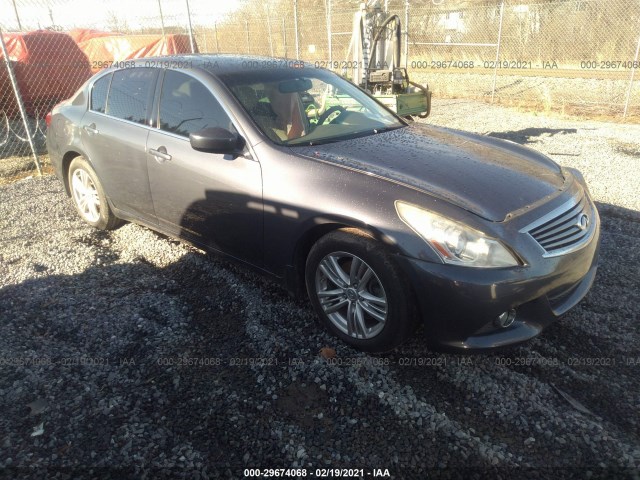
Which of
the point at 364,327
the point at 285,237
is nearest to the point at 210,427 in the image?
the point at 364,327

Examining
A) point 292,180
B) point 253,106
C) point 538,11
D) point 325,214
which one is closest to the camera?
point 325,214

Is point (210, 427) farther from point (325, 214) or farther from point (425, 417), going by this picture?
point (325, 214)

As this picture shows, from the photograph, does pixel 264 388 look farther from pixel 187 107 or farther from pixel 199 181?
pixel 187 107

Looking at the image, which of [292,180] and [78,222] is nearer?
[292,180]

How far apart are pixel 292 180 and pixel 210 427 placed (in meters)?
1.53

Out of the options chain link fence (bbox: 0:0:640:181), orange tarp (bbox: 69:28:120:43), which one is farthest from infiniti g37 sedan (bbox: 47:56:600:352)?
orange tarp (bbox: 69:28:120:43)

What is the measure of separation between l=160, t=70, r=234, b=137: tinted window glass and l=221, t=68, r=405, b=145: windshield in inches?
7.7

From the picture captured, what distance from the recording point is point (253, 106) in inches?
135

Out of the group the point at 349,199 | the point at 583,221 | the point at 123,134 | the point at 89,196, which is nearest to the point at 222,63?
the point at 123,134

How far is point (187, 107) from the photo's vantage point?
3.70 m

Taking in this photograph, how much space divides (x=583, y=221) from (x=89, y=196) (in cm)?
456

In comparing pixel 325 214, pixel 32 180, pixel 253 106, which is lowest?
pixel 32 180

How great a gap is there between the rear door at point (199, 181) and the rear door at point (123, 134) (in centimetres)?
17

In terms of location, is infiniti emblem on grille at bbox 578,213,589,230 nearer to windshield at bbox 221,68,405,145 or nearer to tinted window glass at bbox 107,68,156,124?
windshield at bbox 221,68,405,145
